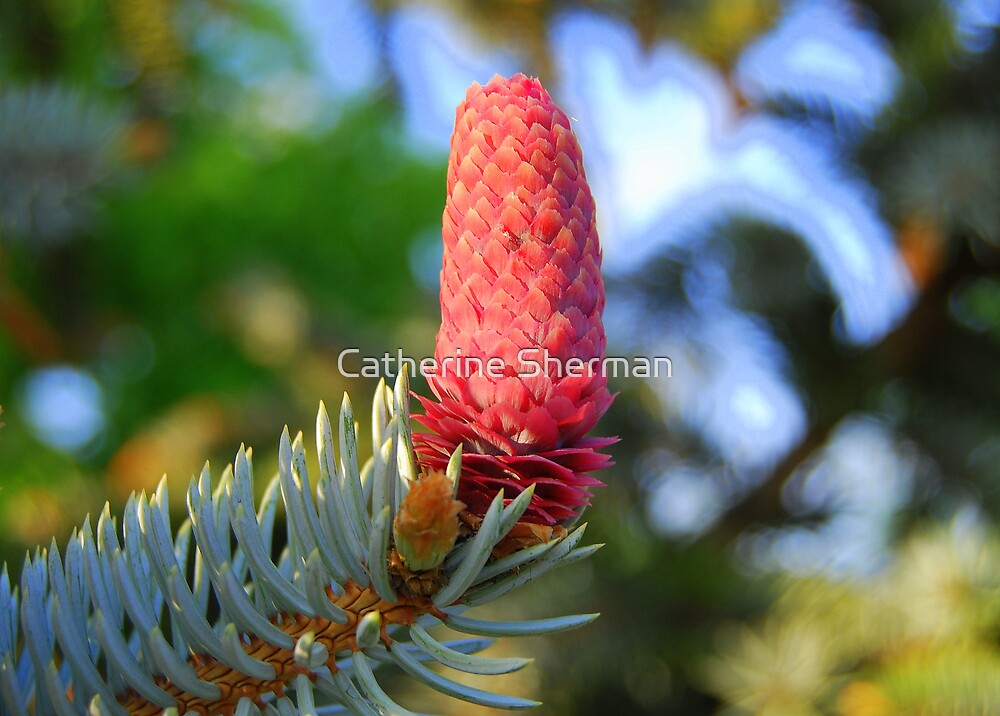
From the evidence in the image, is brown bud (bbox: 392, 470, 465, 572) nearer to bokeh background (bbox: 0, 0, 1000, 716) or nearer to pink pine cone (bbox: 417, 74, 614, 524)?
pink pine cone (bbox: 417, 74, 614, 524)

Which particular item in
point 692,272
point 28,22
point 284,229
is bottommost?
point 692,272

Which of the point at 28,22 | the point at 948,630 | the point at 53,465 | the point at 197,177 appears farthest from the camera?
the point at 197,177

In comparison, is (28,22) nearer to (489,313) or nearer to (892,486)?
(489,313)

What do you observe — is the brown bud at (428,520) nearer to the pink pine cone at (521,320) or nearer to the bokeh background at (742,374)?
the pink pine cone at (521,320)

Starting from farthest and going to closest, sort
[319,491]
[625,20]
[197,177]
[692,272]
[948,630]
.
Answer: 1. [197,177]
2. [625,20]
3. [692,272]
4. [948,630]
5. [319,491]

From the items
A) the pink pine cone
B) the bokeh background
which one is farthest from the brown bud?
the bokeh background

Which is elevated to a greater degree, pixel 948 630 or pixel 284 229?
pixel 284 229

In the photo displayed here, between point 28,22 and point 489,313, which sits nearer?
point 489,313

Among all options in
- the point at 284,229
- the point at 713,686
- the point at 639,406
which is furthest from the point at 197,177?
the point at 713,686
